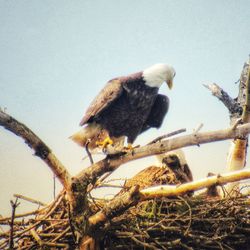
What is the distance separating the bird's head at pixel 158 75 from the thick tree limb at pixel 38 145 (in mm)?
3028

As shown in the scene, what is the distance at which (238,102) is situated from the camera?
5.96 m

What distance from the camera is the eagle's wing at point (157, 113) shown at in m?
6.09

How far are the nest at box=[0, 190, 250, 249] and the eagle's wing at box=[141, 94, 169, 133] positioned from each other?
2.62 meters

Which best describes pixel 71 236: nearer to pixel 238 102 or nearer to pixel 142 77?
pixel 142 77

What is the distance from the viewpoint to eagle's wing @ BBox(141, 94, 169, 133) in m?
6.09

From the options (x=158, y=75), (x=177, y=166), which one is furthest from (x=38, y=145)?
(x=158, y=75)

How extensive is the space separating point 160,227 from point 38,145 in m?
1.44

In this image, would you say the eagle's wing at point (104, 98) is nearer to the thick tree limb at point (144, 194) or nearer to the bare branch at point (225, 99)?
the bare branch at point (225, 99)

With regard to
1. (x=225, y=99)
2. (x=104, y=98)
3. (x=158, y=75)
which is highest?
(x=158, y=75)

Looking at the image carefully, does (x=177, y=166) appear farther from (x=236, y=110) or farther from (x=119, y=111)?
(x=236, y=110)

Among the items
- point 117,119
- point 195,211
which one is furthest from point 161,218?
point 117,119

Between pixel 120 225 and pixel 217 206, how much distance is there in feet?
3.44

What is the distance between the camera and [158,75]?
19.9 feet

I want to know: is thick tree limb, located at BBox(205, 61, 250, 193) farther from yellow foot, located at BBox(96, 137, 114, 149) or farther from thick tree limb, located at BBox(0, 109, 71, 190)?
thick tree limb, located at BBox(0, 109, 71, 190)
